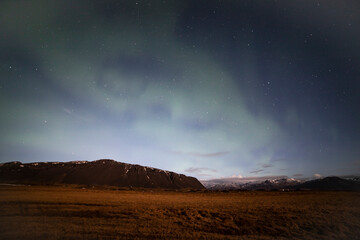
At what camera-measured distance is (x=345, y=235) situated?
1259cm

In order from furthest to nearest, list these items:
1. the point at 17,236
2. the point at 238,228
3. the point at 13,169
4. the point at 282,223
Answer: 1. the point at 13,169
2. the point at 282,223
3. the point at 238,228
4. the point at 17,236

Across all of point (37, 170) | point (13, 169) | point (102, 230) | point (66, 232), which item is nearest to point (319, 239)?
point (102, 230)

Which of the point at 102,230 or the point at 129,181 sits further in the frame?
the point at 129,181

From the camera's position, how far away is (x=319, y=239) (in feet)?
38.6

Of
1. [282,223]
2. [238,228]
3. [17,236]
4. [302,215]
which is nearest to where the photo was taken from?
[17,236]

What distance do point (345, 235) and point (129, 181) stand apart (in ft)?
681

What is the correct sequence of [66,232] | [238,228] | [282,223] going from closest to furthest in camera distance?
[66,232], [238,228], [282,223]

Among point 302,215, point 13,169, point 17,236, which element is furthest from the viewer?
point 13,169

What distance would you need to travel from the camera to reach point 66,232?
484 inches

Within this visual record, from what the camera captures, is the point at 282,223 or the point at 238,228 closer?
the point at 238,228

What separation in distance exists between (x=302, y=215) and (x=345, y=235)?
4.80 meters

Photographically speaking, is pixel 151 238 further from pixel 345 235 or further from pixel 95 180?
pixel 95 180

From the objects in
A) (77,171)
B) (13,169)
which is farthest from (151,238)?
(13,169)

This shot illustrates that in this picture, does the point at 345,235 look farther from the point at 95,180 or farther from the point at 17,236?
the point at 95,180
